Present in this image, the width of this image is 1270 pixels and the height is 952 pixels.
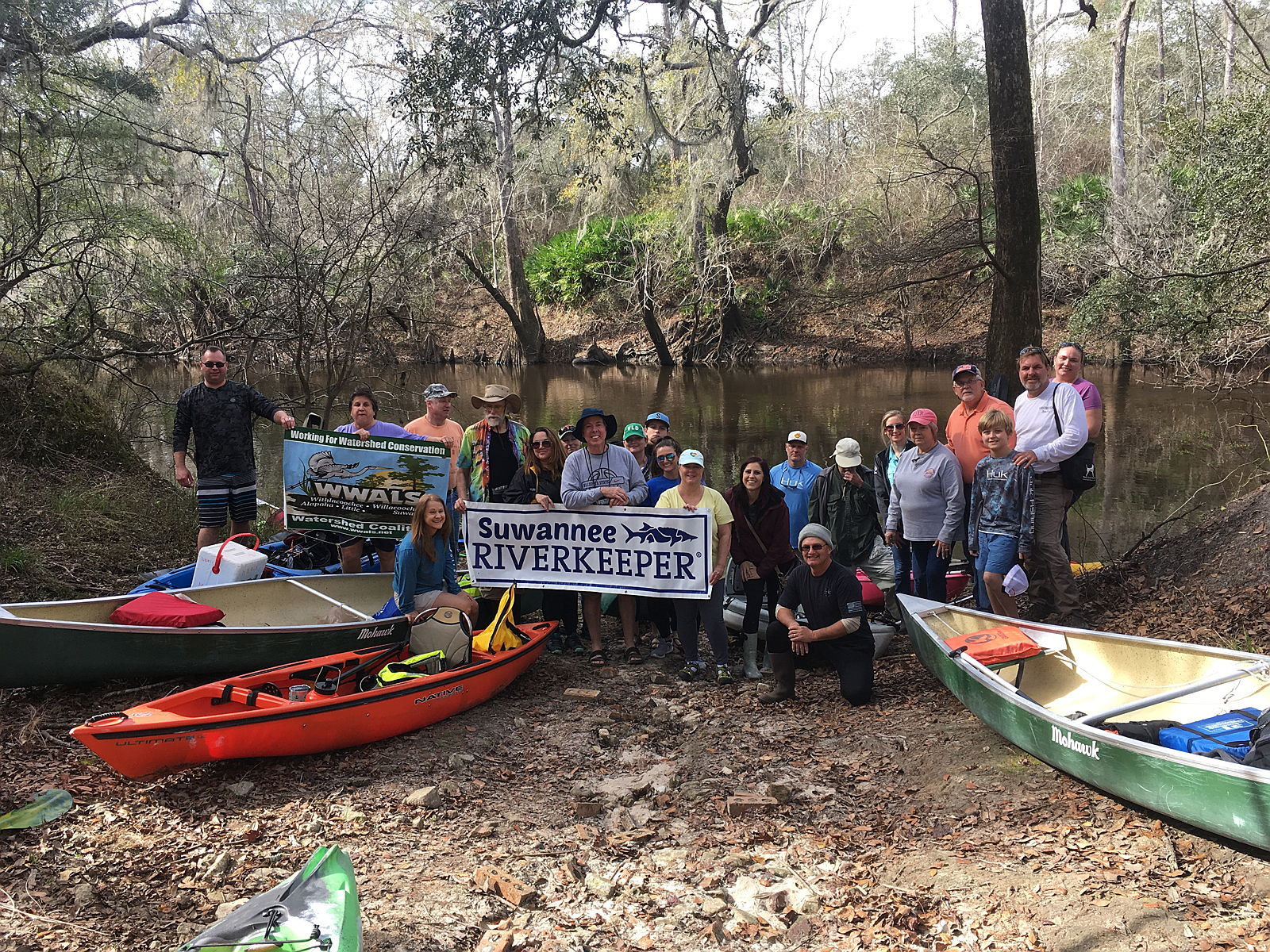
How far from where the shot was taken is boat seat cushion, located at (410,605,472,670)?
6586 mm

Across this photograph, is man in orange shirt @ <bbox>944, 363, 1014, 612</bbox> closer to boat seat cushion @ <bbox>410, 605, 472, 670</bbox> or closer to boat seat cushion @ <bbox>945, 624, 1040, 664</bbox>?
boat seat cushion @ <bbox>945, 624, 1040, 664</bbox>

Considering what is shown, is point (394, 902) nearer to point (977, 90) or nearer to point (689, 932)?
point (689, 932)

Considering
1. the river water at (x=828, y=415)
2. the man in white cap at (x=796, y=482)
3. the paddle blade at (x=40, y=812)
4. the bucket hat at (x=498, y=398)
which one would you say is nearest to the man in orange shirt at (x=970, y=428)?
the man in white cap at (x=796, y=482)

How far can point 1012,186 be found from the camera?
10039mm

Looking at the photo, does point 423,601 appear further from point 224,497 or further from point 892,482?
point 892,482

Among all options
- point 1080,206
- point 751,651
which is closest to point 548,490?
point 751,651

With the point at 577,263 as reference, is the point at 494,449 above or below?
below

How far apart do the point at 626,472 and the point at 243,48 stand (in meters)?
13.6

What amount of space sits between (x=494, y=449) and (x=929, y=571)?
366 centimetres

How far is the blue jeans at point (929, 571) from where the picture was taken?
24.7 ft

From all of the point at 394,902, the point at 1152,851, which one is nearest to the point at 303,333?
A: the point at 394,902

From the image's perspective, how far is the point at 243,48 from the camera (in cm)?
1672

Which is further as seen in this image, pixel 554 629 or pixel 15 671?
pixel 554 629

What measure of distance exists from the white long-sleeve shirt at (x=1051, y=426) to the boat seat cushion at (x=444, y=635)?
404cm
